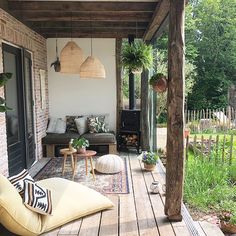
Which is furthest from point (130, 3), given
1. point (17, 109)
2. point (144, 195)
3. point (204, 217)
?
point (204, 217)

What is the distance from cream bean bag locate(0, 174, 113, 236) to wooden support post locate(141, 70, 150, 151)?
3.19 m

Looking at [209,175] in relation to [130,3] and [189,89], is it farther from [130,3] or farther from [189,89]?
[189,89]

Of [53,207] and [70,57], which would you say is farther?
[70,57]

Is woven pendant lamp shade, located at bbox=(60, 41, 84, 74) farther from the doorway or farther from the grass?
the grass

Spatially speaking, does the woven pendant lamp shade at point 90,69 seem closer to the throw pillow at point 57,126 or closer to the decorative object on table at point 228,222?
the throw pillow at point 57,126

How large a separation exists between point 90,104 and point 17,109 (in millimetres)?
2378

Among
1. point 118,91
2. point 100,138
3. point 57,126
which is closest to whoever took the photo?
point 100,138

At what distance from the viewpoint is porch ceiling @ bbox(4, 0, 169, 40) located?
443 centimetres

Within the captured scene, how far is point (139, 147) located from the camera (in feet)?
21.4

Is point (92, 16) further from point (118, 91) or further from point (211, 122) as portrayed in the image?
point (211, 122)

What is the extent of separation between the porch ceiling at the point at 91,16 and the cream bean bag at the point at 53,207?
8.25ft

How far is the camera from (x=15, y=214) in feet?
8.39

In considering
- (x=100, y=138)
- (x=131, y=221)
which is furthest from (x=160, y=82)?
(x=100, y=138)

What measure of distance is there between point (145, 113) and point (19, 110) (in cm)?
275
